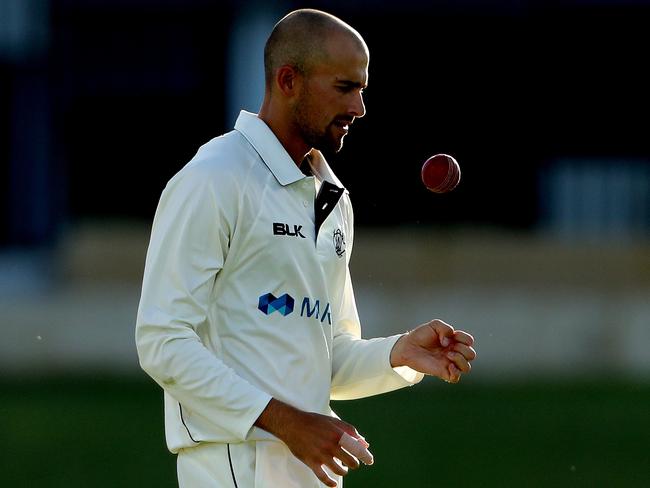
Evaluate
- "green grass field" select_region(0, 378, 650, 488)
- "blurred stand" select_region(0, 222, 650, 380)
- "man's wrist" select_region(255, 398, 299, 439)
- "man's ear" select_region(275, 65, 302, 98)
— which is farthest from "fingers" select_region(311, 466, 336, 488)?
"blurred stand" select_region(0, 222, 650, 380)

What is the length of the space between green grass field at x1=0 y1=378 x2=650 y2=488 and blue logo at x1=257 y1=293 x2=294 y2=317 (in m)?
6.41

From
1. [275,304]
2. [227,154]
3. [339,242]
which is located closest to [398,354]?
[339,242]

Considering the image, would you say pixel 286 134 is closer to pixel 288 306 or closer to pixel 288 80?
pixel 288 80

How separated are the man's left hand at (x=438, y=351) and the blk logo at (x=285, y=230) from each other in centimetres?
48

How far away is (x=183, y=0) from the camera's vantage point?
16766 millimetres

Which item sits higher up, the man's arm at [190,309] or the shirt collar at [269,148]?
the shirt collar at [269,148]

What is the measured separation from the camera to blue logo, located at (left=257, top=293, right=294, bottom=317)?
14.4ft

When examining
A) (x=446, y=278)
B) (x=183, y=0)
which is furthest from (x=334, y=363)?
(x=183, y=0)

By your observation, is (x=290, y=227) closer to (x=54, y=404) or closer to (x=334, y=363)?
(x=334, y=363)

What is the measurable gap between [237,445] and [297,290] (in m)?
0.46

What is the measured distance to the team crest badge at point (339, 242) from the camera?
4.63 m

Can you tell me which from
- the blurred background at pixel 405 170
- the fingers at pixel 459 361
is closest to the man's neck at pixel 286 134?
the fingers at pixel 459 361

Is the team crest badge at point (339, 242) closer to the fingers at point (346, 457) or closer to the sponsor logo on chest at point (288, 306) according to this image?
the sponsor logo on chest at point (288, 306)

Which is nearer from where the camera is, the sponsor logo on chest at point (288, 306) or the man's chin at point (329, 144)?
the sponsor logo on chest at point (288, 306)
